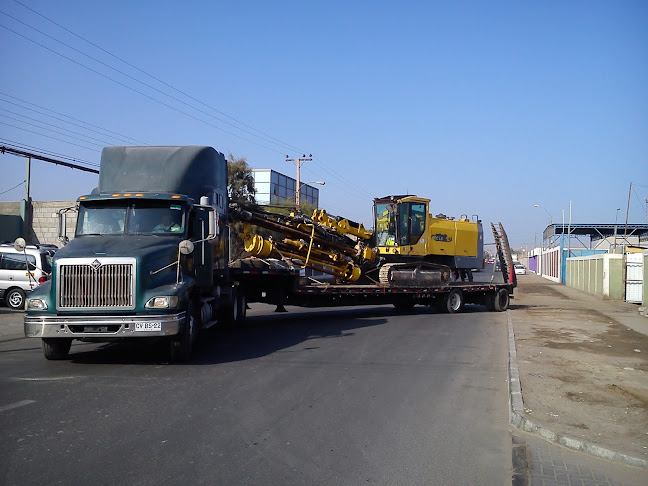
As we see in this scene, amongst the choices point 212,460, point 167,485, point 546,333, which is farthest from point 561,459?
point 546,333

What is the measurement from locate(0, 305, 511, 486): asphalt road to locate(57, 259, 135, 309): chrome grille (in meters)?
1.08

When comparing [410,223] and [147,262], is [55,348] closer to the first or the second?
[147,262]

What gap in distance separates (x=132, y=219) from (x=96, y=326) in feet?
7.85

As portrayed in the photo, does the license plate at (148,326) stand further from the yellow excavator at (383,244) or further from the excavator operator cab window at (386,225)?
the excavator operator cab window at (386,225)

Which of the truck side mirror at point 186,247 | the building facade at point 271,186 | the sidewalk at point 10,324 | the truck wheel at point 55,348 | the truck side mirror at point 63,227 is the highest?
the building facade at point 271,186

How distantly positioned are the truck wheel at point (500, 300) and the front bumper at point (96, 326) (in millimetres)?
17631

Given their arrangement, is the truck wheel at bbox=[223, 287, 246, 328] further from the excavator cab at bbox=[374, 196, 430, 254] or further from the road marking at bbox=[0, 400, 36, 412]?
the excavator cab at bbox=[374, 196, 430, 254]

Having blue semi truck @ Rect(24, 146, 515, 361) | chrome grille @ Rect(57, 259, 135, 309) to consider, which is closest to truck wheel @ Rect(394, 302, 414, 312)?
blue semi truck @ Rect(24, 146, 515, 361)

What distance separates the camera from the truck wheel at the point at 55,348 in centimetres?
1045

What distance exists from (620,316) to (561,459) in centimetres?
1836

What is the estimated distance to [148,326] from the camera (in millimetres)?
9711

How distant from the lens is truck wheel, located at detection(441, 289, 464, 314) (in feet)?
75.6

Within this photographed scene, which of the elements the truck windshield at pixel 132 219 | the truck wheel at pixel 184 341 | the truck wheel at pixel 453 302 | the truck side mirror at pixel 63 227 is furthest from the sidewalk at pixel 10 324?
the truck wheel at pixel 453 302

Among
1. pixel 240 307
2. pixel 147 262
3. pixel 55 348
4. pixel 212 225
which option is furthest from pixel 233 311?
pixel 147 262
